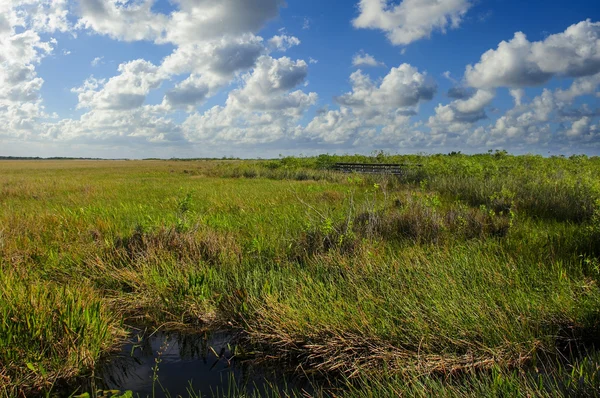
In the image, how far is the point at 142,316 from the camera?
5.04 m

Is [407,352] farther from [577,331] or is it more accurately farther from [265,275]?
[265,275]

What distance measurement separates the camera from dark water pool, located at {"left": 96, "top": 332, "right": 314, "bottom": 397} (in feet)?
12.0

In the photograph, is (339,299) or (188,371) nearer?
(188,371)

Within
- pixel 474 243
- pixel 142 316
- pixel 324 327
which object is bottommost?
pixel 142 316

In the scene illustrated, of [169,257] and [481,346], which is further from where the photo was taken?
[169,257]

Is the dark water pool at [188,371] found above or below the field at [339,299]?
below

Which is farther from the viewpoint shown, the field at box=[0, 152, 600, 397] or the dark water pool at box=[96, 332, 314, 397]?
the dark water pool at box=[96, 332, 314, 397]

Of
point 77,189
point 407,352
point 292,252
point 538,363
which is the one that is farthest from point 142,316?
point 77,189

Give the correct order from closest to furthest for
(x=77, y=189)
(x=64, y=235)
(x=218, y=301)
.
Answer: (x=218, y=301) < (x=64, y=235) < (x=77, y=189)

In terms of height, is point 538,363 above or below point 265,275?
below

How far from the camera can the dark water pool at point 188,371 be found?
3.67 m

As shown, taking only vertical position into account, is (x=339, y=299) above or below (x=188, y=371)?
above

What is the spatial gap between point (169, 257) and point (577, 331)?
5.67 meters

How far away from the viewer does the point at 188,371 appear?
400cm
